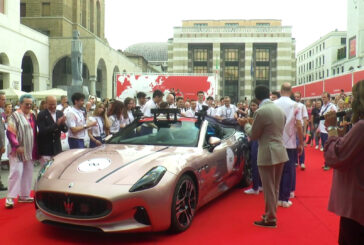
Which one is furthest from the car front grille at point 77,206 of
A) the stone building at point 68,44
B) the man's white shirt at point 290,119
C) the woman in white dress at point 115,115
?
the stone building at point 68,44

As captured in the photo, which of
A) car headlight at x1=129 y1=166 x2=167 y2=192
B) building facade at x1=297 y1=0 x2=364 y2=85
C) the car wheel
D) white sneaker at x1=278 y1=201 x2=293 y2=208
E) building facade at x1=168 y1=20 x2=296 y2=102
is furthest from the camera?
building facade at x1=168 y1=20 x2=296 y2=102

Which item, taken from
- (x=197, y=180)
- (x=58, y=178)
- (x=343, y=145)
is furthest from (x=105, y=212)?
(x=343, y=145)

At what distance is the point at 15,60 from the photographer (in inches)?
1043

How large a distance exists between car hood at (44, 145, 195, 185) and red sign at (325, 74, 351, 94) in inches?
677

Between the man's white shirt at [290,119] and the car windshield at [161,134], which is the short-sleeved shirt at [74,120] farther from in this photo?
the man's white shirt at [290,119]

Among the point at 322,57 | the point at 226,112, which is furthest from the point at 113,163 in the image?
the point at 322,57

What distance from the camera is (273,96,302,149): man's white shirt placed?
5742 millimetres

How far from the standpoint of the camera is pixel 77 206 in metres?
3.85

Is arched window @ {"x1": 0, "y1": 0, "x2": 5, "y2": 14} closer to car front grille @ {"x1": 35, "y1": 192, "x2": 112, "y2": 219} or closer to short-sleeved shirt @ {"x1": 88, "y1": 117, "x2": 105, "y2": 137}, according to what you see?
short-sleeved shirt @ {"x1": 88, "y1": 117, "x2": 105, "y2": 137}

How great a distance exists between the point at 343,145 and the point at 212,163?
2.89 meters

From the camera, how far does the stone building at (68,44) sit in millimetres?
31641

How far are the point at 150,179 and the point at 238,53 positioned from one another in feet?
216

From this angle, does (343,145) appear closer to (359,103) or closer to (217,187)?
(359,103)

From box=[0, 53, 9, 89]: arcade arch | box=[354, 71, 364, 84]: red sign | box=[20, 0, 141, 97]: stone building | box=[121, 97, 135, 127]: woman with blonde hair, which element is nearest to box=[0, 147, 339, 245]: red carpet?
box=[121, 97, 135, 127]: woman with blonde hair
